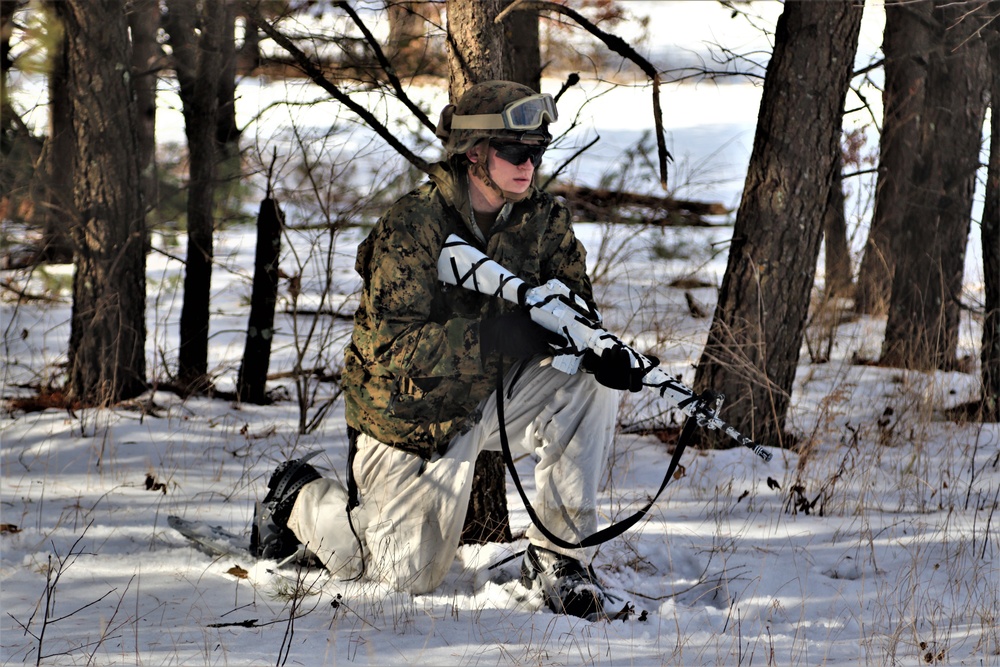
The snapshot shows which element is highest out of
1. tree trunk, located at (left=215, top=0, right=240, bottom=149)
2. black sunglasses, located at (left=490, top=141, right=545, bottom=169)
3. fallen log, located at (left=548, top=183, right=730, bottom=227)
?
tree trunk, located at (left=215, top=0, right=240, bottom=149)

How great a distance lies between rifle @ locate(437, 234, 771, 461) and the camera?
9.29 feet

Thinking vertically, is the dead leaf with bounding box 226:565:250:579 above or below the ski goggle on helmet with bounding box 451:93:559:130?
below

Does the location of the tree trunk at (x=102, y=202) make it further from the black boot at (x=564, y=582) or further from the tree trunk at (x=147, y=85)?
the tree trunk at (x=147, y=85)

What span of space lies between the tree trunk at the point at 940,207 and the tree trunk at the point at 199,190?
4149mm

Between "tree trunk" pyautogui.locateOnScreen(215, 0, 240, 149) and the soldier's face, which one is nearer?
the soldier's face

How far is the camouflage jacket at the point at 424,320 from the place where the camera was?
9.71 ft

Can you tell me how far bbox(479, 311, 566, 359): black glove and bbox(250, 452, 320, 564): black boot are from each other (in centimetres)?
84

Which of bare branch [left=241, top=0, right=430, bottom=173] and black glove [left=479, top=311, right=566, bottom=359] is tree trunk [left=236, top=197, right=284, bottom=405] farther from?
black glove [left=479, top=311, right=566, bottom=359]

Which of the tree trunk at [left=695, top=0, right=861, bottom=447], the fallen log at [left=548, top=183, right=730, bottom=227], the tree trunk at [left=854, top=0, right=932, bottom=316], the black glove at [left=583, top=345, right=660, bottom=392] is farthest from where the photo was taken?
the fallen log at [left=548, top=183, right=730, bottom=227]

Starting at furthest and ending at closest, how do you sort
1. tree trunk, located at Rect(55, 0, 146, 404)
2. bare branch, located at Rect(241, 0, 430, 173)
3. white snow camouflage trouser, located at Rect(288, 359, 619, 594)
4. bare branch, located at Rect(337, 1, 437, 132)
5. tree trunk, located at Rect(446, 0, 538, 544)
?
1. tree trunk, located at Rect(55, 0, 146, 404)
2. bare branch, located at Rect(241, 0, 430, 173)
3. bare branch, located at Rect(337, 1, 437, 132)
4. tree trunk, located at Rect(446, 0, 538, 544)
5. white snow camouflage trouser, located at Rect(288, 359, 619, 594)

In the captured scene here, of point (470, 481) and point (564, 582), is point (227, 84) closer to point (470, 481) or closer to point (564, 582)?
point (470, 481)

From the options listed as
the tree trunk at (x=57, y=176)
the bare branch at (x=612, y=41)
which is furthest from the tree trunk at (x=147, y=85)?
the bare branch at (x=612, y=41)

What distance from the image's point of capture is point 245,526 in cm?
369

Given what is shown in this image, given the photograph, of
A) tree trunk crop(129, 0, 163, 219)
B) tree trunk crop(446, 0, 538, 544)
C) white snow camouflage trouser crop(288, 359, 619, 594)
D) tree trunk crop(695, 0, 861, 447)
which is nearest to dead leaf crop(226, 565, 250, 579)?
white snow camouflage trouser crop(288, 359, 619, 594)
